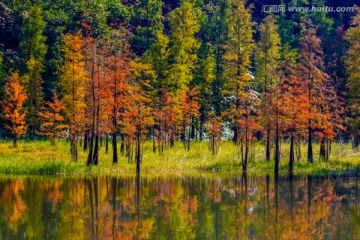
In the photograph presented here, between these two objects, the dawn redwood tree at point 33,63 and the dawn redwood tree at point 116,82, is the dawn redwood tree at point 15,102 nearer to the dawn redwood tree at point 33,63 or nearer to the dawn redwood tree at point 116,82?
the dawn redwood tree at point 33,63

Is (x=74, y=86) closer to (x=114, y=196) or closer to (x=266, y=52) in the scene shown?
(x=266, y=52)

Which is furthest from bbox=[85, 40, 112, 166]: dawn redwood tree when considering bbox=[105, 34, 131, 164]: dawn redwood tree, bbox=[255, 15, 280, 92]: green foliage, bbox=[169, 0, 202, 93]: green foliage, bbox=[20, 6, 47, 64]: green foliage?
bbox=[20, 6, 47, 64]: green foliage

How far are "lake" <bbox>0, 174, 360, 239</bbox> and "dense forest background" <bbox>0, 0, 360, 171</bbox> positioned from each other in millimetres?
8194

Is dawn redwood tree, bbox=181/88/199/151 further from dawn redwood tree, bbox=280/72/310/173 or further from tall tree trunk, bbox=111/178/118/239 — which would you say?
tall tree trunk, bbox=111/178/118/239

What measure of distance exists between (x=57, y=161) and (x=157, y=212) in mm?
24324

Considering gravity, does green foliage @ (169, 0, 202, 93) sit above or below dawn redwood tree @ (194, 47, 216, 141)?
above

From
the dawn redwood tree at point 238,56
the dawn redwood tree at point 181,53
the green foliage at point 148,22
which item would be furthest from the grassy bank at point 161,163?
the green foliage at point 148,22

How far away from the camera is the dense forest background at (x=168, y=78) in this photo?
170ft

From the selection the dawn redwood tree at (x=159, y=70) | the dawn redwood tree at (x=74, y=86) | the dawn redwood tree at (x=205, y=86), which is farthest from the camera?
the dawn redwood tree at (x=205, y=86)

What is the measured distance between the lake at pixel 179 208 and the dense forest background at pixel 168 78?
819 centimetres

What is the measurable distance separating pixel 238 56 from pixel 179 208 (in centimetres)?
2938

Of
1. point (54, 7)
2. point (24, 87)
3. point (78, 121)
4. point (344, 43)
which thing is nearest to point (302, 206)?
point (78, 121)

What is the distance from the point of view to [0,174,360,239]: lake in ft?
81.9

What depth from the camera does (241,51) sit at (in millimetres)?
59375
